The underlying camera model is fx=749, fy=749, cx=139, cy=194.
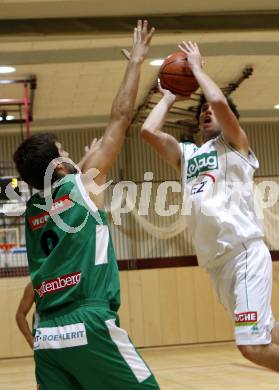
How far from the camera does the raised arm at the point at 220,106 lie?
4898mm

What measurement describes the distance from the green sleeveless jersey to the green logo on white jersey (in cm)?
167

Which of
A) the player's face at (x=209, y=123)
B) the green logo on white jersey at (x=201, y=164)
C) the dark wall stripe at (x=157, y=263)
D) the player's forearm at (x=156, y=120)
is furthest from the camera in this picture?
the dark wall stripe at (x=157, y=263)

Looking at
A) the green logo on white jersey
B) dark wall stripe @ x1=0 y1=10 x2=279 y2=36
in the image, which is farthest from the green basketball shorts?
dark wall stripe @ x1=0 y1=10 x2=279 y2=36

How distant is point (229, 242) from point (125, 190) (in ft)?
35.4

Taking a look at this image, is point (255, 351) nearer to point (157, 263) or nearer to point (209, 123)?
point (209, 123)

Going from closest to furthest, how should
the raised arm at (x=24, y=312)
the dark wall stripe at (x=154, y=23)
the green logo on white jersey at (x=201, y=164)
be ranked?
1. the green logo on white jersey at (x=201, y=164)
2. the dark wall stripe at (x=154, y=23)
3. the raised arm at (x=24, y=312)

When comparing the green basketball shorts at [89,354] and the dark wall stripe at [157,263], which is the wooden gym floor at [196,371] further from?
the green basketball shorts at [89,354]

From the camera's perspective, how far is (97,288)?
3.39m

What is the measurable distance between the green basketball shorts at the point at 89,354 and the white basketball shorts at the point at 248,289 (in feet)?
5.20

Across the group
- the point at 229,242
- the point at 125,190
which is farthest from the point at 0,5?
the point at 125,190

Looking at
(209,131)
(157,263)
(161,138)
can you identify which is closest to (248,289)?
(209,131)

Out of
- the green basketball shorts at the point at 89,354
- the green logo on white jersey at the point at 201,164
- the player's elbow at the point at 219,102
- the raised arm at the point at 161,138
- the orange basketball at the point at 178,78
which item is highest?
the orange basketball at the point at 178,78

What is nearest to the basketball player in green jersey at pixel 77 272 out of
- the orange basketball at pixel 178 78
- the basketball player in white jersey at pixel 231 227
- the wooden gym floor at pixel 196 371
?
the basketball player in white jersey at pixel 231 227

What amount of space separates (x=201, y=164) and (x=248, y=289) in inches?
36.0
